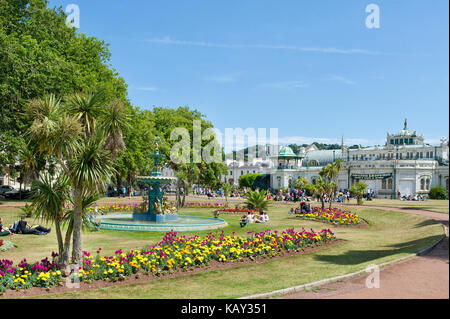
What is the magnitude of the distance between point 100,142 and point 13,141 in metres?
18.9

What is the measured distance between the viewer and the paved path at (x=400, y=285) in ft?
28.0

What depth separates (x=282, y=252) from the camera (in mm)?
14641

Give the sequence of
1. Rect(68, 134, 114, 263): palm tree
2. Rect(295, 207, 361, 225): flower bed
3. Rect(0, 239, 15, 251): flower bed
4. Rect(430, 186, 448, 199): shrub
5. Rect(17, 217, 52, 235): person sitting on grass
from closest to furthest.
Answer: Rect(68, 134, 114, 263): palm tree
Rect(0, 239, 15, 251): flower bed
Rect(17, 217, 52, 235): person sitting on grass
Rect(295, 207, 361, 225): flower bed
Rect(430, 186, 448, 199): shrub

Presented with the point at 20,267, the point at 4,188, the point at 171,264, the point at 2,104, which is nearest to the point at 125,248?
the point at 171,264

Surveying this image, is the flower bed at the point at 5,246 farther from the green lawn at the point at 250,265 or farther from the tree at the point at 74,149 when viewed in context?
the tree at the point at 74,149

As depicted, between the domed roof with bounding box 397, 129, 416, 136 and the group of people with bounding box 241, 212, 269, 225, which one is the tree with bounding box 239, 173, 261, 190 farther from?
the group of people with bounding box 241, 212, 269, 225

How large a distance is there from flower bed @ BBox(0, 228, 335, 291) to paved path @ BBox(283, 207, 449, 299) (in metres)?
4.10

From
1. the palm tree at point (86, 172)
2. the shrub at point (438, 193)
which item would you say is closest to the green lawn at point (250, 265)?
the palm tree at point (86, 172)

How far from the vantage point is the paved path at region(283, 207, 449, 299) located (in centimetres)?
855

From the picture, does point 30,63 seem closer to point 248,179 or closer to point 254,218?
point 254,218

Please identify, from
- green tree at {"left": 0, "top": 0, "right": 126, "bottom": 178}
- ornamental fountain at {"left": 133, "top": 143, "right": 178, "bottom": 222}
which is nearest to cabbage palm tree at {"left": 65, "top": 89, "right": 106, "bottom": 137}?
ornamental fountain at {"left": 133, "top": 143, "right": 178, "bottom": 222}

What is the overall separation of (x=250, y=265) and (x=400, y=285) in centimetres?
491
